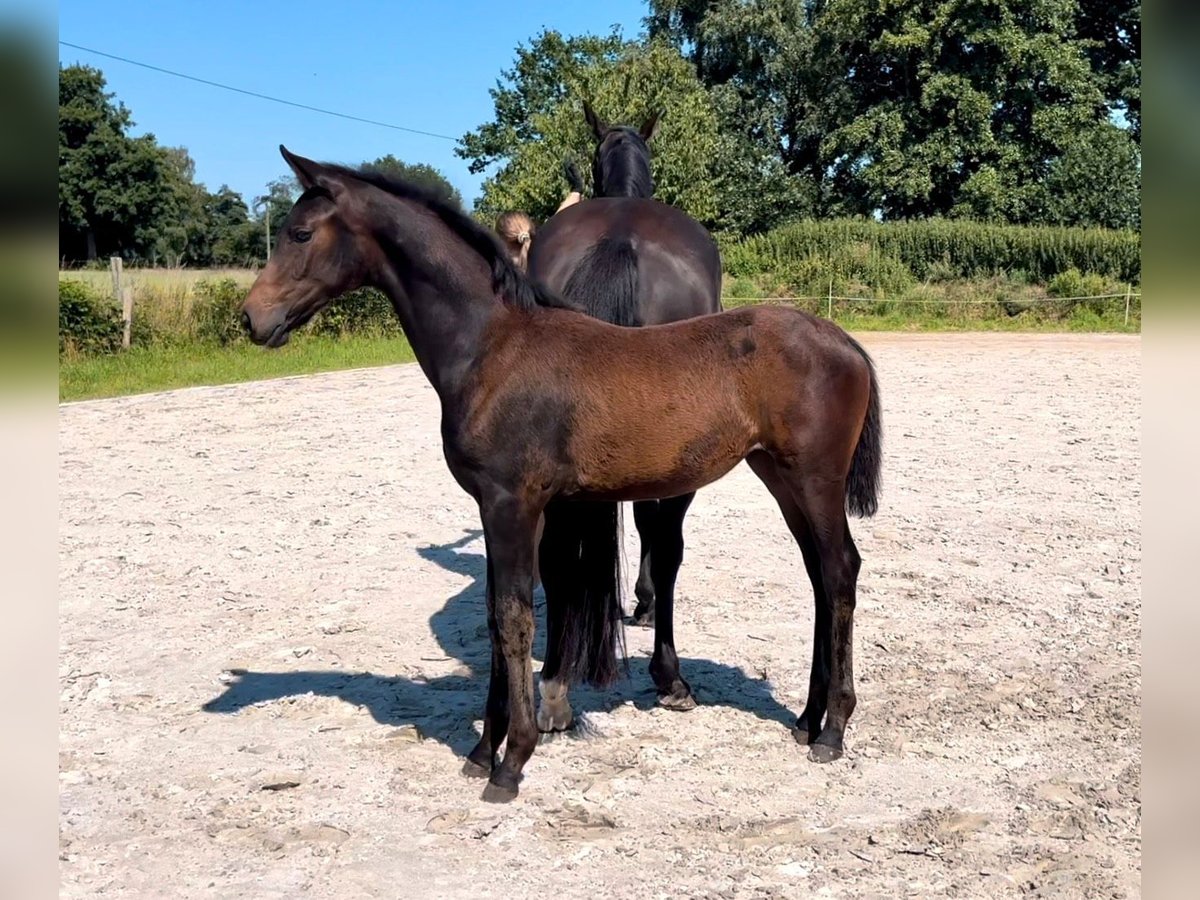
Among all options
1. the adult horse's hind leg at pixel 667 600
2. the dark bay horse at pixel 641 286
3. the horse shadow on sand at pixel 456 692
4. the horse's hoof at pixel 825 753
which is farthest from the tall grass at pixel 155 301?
the horse's hoof at pixel 825 753

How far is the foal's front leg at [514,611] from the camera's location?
12.0ft

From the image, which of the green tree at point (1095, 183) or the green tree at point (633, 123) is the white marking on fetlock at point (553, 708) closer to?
the green tree at point (633, 123)

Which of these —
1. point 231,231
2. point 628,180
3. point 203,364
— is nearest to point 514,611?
point 628,180

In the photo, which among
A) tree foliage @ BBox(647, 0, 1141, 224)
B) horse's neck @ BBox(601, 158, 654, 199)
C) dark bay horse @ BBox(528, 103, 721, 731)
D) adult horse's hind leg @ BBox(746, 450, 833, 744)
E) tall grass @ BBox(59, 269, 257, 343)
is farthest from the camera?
tree foliage @ BBox(647, 0, 1141, 224)

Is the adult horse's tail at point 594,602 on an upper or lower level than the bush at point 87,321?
lower

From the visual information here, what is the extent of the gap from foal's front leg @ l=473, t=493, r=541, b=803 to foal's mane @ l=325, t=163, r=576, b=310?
828 millimetres

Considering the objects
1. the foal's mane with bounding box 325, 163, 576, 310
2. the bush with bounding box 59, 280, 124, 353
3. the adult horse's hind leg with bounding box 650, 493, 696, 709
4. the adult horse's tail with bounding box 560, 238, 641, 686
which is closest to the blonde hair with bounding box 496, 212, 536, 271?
the adult horse's hind leg with bounding box 650, 493, 696, 709

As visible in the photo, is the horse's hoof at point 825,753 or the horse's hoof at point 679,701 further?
the horse's hoof at point 679,701

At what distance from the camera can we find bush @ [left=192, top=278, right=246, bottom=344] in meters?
18.8

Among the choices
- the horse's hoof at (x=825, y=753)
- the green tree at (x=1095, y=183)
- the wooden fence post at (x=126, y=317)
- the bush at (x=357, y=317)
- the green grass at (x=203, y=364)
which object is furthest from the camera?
the green tree at (x=1095, y=183)

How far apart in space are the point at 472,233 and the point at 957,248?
104 ft

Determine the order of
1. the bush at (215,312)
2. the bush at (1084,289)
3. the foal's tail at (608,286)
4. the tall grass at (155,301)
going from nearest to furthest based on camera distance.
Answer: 1. the foal's tail at (608,286)
2. the tall grass at (155,301)
3. the bush at (215,312)
4. the bush at (1084,289)

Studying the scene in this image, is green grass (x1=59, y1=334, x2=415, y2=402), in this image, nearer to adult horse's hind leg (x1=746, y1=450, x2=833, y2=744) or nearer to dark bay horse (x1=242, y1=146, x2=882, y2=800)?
dark bay horse (x1=242, y1=146, x2=882, y2=800)

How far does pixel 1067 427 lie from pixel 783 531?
5019 millimetres
